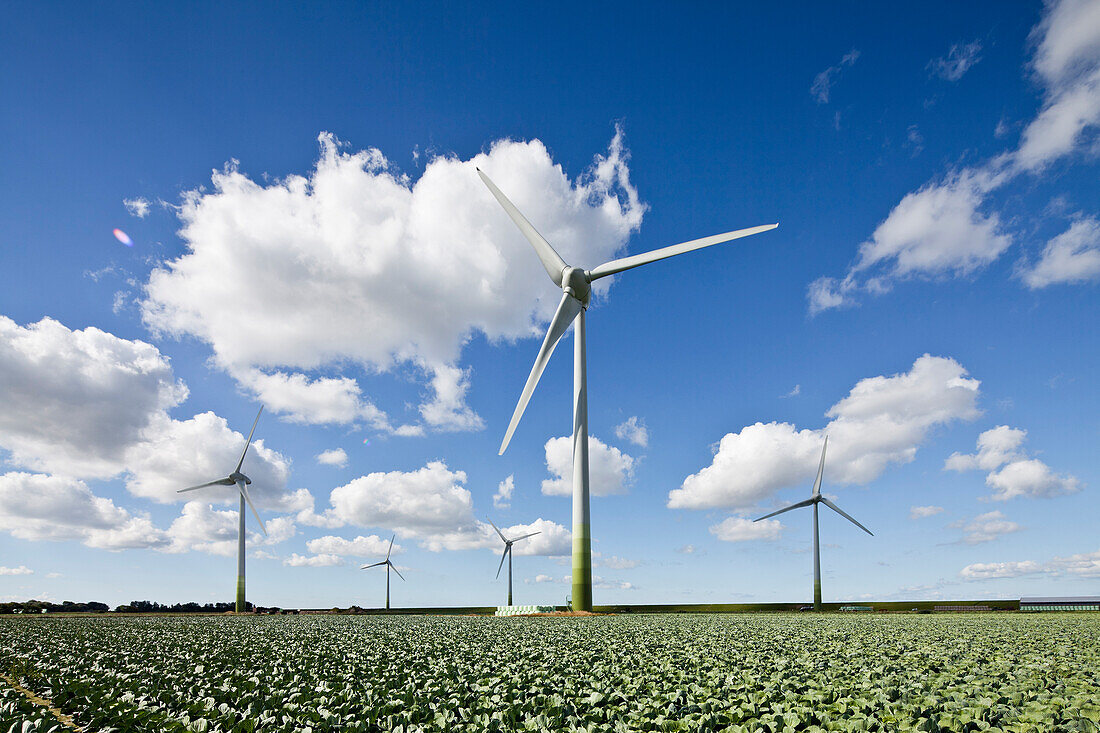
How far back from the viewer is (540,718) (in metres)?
9.68

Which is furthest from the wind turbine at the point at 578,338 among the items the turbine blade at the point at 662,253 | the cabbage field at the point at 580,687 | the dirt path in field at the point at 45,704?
the dirt path in field at the point at 45,704

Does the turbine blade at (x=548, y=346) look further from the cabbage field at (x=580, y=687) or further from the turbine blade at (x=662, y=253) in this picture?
the cabbage field at (x=580, y=687)

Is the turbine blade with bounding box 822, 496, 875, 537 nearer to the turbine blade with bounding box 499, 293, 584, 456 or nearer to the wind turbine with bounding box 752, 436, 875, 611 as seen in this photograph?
the wind turbine with bounding box 752, 436, 875, 611

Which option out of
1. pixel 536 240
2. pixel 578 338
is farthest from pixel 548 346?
pixel 536 240

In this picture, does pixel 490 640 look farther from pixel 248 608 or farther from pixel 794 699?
pixel 248 608

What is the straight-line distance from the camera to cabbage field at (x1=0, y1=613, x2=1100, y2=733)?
967cm

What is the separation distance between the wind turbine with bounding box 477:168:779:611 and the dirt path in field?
99.6 ft

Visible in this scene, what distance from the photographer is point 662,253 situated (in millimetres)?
51406

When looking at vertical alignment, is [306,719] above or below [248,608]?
above

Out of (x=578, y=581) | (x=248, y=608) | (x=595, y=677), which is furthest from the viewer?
(x=248, y=608)

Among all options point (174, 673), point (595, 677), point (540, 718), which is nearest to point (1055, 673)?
point (595, 677)

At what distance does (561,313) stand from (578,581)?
21.8m

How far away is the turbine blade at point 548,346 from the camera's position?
155 ft

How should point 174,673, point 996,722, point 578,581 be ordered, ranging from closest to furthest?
point 996,722
point 174,673
point 578,581
